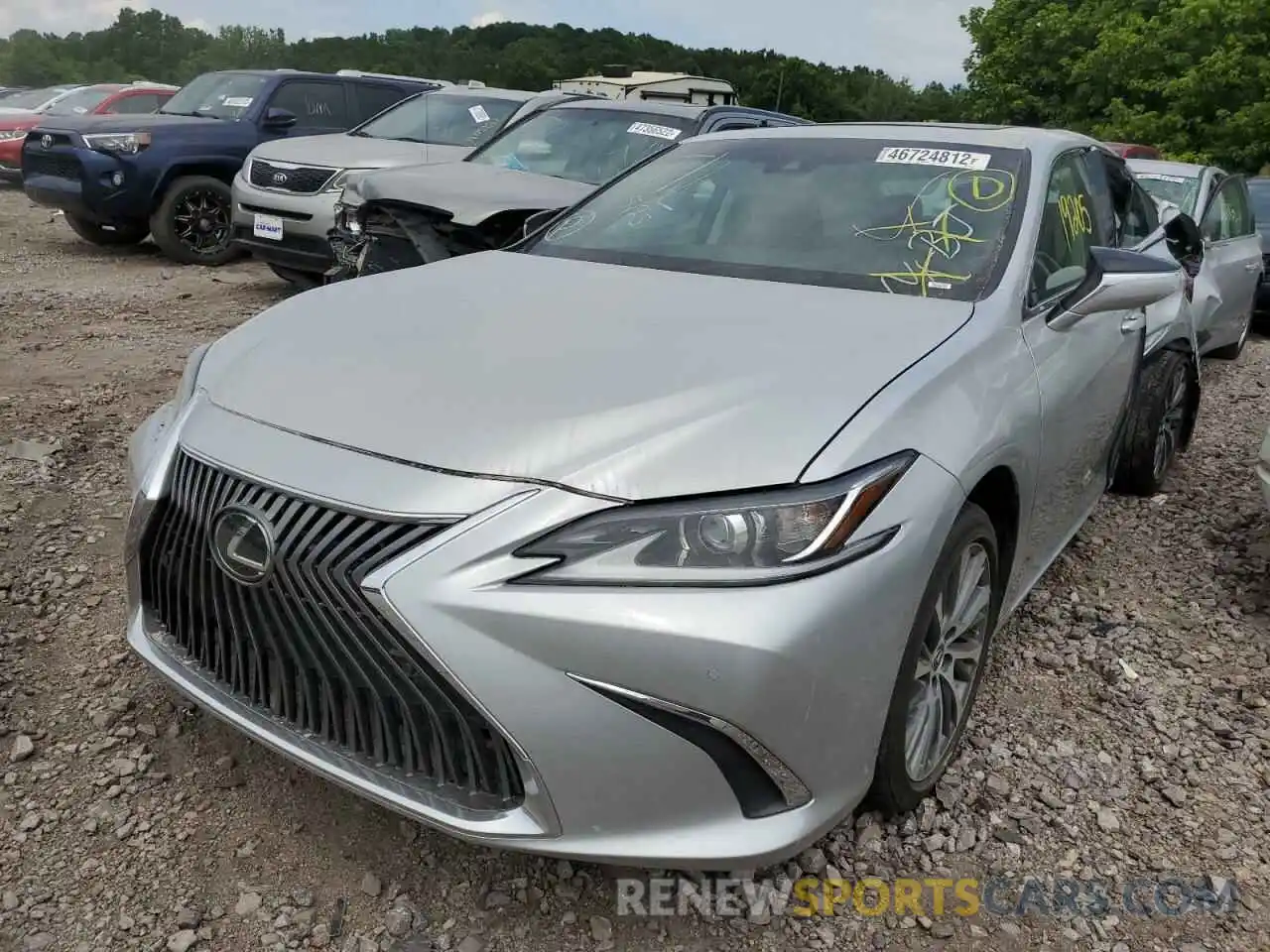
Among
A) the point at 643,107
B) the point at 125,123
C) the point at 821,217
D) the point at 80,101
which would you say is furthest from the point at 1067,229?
the point at 80,101

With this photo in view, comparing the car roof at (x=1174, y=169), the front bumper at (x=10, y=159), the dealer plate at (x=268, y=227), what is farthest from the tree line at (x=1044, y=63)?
the front bumper at (x=10, y=159)

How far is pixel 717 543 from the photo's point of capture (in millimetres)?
1797

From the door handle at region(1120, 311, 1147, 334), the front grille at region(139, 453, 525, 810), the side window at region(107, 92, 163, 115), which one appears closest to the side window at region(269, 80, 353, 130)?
the side window at region(107, 92, 163, 115)

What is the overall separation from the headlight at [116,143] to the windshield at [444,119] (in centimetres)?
195

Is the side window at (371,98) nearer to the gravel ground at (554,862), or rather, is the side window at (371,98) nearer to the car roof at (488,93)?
the car roof at (488,93)

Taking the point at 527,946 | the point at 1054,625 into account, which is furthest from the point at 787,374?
the point at 1054,625

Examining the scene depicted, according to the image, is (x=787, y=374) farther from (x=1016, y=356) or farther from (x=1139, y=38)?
(x=1139, y=38)

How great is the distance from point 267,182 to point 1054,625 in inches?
255

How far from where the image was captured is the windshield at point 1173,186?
688 cm

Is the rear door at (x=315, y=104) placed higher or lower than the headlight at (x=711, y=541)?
higher

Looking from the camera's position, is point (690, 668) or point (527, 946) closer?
point (690, 668)

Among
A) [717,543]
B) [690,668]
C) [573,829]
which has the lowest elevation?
[573,829]

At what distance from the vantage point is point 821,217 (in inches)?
119

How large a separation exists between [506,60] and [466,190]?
41457 millimetres
